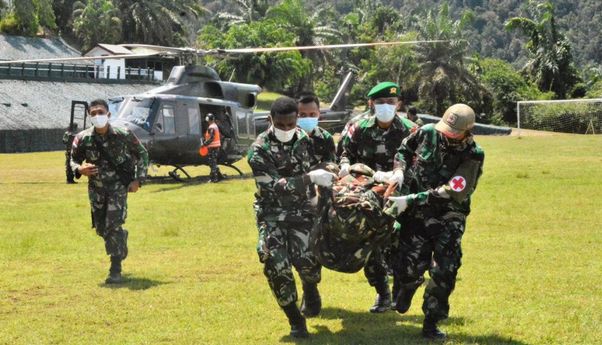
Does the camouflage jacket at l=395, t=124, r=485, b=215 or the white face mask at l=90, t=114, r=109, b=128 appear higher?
the camouflage jacket at l=395, t=124, r=485, b=215

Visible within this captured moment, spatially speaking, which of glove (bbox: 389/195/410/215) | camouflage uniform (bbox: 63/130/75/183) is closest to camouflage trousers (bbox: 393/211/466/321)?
glove (bbox: 389/195/410/215)

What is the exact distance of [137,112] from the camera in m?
25.1

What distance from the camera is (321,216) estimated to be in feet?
23.1

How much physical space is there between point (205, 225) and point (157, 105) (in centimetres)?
992

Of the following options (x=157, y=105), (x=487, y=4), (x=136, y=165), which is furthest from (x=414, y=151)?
(x=487, y=4)

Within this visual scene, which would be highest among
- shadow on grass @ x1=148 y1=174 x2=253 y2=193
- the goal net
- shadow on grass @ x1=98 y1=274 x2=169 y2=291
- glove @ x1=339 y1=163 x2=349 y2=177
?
glove @ x1=339 y1=163 x2=349 y2=177

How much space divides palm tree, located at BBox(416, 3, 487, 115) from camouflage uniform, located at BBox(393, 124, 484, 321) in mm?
59737

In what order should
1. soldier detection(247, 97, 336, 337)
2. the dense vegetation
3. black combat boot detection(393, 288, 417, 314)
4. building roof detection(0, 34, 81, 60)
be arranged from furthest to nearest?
building roof detection(0, 34, 81, 60) → the dense vegetation → black combat boot detection(393, 288, 417, 314) → soldier detection(247, 97, 336, 337)

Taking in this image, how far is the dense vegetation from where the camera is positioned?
221 ft

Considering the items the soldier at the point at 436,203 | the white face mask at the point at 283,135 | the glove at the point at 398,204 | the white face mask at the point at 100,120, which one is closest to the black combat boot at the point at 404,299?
the soldier at the point at 436,203

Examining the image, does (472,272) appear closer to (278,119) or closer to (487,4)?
(278,119)

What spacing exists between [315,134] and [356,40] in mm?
83615

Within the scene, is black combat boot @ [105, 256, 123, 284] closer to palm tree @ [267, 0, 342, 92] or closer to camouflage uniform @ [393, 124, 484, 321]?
camouflage uniform @ [393, 124, 484, 321]

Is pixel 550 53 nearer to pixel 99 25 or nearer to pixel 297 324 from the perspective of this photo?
pixel 99 25
